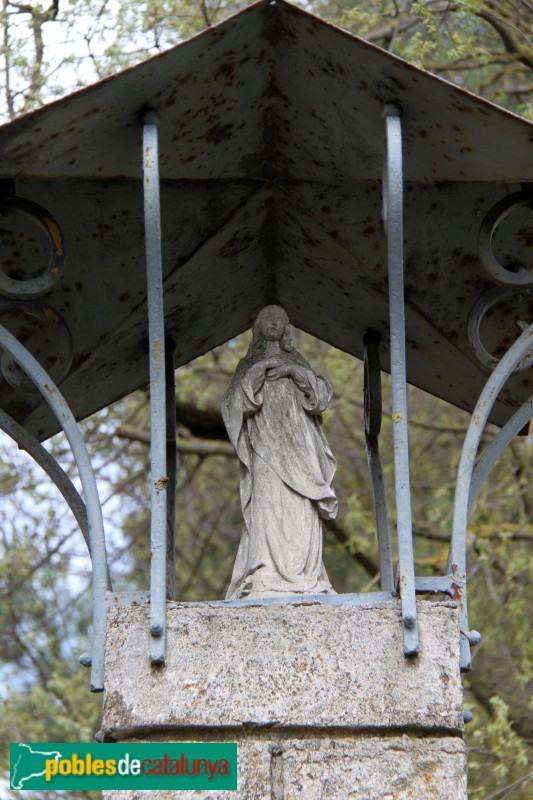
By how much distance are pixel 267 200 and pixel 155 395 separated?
4.13ft

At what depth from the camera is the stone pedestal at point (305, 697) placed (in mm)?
4199

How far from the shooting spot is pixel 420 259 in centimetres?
544

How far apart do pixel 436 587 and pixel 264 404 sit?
1078mm

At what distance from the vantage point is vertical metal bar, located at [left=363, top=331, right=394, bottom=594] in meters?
5.54

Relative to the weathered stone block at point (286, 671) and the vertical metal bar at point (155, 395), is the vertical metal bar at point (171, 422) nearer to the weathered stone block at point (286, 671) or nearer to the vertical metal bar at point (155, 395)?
the vertical metal bar at point (155, 395)

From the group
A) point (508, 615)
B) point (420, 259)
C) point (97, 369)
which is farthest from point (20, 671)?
point (420, 259)

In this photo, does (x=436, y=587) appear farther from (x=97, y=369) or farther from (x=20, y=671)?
(x=20, y=671)

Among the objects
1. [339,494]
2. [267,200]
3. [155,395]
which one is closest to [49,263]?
[155,395]

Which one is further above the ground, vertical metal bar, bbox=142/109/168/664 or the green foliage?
the green foliage

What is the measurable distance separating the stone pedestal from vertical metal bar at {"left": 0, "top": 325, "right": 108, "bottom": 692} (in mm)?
57

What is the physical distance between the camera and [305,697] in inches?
168

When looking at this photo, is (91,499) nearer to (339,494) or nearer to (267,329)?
(267,329)

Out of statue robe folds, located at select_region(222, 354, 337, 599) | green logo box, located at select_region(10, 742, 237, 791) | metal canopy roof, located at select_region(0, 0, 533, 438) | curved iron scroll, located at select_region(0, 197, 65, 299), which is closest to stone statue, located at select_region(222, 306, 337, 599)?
statue robe folds, located at select_region(222, 354, 337, 599)

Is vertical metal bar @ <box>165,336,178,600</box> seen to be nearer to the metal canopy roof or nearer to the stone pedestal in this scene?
the metal canopy roof
